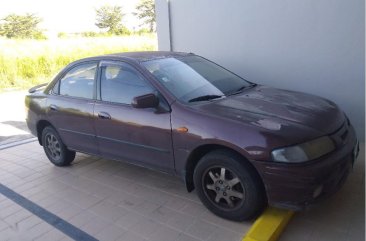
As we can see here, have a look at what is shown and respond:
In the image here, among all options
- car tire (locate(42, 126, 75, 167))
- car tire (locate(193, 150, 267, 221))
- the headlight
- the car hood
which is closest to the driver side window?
the car hood

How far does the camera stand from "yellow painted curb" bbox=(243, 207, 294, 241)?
276 cm

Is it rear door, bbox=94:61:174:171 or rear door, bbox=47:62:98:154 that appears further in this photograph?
rear door, bbox=47:62:98:154

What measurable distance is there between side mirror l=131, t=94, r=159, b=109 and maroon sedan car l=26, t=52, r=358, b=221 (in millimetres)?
10

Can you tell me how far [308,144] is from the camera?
2703 mm

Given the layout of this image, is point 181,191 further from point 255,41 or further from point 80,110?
point 255,41

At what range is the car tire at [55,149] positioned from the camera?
476 centimetres

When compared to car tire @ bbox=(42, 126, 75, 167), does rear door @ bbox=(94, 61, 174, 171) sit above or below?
above

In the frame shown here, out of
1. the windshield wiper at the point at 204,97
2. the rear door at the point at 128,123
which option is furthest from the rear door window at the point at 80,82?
the windshield wiper at the point at 204,97

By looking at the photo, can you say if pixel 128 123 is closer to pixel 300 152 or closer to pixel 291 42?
pixel 300 152

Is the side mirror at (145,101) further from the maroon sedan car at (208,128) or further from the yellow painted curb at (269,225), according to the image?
the yellow painted curb at (269,225)

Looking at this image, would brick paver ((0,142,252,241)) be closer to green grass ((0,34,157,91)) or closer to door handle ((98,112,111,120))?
door handle ((98,112,111,120))

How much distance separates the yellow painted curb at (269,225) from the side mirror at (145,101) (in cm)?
148

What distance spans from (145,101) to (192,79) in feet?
2.27

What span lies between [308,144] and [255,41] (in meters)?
2.99
